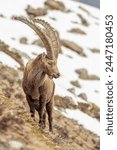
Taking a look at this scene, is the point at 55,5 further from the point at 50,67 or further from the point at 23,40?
the point at 50,67

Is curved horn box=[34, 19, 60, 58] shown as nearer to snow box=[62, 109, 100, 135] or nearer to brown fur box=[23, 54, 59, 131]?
brown fur box=[23, 54, 59, 131]

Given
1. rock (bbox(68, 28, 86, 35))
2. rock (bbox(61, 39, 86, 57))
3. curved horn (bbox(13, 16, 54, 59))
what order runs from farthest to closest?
rock (bbox(68, 28, 86, 35))
rock (bbox(61, 39, 86, 57))
curved horn (bbox(13, 16, 54, 59))

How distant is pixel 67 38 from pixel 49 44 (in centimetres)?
4435

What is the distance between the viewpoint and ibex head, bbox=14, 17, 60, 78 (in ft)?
42.7

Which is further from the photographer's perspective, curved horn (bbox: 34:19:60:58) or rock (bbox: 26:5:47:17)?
rock (bbox: 26:5:47:17)

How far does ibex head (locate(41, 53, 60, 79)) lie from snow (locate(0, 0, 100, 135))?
14.2m

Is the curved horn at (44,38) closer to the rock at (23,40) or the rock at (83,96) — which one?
the rock at (83,96)

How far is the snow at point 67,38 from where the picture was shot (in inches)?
1216

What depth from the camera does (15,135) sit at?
8.34 meters

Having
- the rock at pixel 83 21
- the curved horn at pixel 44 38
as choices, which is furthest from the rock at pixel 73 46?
the curved horn at pixel 44 38

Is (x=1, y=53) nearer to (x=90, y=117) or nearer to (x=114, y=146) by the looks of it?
(x=90, y=117)

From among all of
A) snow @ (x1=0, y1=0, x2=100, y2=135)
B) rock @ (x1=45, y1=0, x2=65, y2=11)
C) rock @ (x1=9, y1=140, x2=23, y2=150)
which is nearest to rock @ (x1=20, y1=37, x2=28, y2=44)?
snow @ (x1=0, y1=0, x2=100, y2=135)

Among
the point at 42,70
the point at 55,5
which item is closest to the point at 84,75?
the point at 55,5

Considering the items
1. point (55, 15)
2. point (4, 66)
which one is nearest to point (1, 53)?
point (4, 66)
